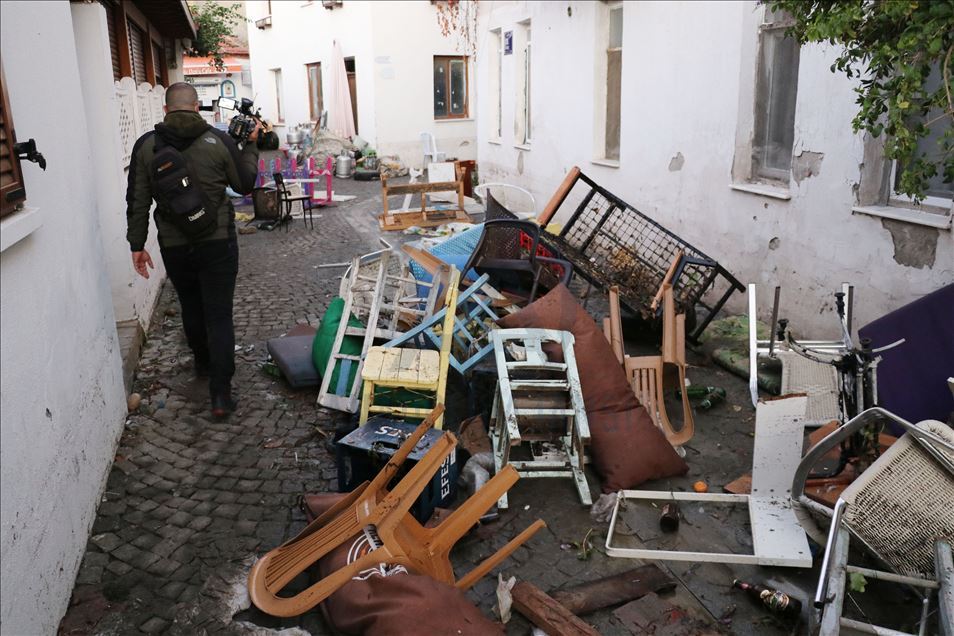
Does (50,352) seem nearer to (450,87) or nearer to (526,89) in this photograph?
(526,89)

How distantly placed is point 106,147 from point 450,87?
14017 millimetres

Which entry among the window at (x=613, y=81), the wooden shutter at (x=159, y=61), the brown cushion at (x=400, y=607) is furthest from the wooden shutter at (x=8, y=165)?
the wooden shutter at (x=159, y=61)

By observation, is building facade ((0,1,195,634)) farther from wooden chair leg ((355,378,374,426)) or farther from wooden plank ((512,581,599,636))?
wooden plank ((512,581,599,636))

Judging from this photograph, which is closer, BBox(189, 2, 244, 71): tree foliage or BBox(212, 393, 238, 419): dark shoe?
BBox(212, 393, 238, 419): dark shoe

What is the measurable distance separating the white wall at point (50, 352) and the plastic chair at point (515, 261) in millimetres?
2681

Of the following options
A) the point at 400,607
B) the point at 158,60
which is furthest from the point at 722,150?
the point at 158,60

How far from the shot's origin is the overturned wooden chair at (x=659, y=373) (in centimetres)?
468

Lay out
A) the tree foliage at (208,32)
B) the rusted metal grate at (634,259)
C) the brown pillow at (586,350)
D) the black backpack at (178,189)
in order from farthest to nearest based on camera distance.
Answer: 1. the tree foliage at (208,32)
2. the rusted metal grate at (634,259)
3. the black backpack at (178,189)
4. the brown pillow at (586,350)

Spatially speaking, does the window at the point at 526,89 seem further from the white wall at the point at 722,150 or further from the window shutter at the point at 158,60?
the window shutter at the point at 158,60

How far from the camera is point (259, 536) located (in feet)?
12.1

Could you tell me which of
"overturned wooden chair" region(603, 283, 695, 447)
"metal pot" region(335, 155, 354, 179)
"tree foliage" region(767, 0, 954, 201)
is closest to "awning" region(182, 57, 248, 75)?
"metal pot" region(335, 155, 354, 179)

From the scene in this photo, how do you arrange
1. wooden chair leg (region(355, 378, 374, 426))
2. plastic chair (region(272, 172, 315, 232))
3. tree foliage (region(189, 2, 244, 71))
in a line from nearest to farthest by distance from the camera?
1. wooden chair leg (region(355, 378, 374, 426))
2. plastic chair (region(272, 172, 315, 232))
3. tree foliage (region(189, 2, 244, 71))

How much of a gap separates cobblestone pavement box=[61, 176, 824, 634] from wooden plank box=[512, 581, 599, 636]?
0.33 ft

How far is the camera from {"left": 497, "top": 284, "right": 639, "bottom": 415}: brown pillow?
438 cm
